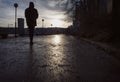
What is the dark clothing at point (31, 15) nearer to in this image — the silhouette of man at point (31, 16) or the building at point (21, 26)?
the silhouette of man at point (31, 16)

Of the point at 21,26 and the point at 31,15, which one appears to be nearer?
the point at 31,15

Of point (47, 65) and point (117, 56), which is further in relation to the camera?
point (117, 56)

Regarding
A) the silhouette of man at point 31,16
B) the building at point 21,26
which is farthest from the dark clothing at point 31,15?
the building at point 21,26

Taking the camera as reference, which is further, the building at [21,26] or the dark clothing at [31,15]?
the building at [21,26]

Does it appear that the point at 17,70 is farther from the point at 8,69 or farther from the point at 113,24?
the point at 113,24

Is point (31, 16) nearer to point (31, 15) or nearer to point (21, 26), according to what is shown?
point (31, 15)

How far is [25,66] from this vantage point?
753 centimetres

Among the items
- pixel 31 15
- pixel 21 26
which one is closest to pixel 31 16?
pixel 31 15

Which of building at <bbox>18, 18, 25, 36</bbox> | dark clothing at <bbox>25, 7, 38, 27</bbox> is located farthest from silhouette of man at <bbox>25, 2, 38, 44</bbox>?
building at <bbox>18, 18, 25, 36</bbox>

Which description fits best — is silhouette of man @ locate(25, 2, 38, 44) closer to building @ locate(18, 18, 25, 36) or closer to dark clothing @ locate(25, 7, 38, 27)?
dark clothing @ locate(25, 7, 38, 27)

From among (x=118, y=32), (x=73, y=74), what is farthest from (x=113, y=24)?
(x=73, y=74)

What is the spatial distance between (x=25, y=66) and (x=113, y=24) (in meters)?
10.9

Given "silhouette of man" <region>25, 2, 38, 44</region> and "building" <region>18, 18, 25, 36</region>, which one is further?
"building" <region>18, 18, 25, 36</region>

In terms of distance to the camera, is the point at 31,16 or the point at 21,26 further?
the point at 21,26
